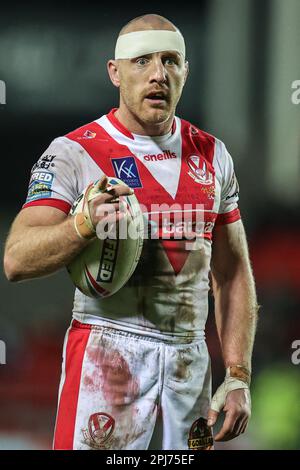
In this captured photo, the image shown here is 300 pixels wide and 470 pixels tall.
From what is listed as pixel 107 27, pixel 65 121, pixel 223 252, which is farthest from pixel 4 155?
pixel 223 252

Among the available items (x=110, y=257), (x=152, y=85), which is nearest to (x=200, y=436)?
(x=110, y=257)

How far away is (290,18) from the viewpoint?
124 inches

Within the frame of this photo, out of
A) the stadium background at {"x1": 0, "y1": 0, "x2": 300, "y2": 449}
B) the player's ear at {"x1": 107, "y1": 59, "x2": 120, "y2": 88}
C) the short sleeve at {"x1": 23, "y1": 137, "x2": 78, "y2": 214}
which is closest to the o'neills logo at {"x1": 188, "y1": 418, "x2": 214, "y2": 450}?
the stadium background at {"x1": 0, "y1": 0, "x2": 300, "y2": 449}

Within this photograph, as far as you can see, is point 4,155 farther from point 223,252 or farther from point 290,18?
point 290,18

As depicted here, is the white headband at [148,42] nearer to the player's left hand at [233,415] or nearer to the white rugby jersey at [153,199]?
the white rugby jersey at [153,199]

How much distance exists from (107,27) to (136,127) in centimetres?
77

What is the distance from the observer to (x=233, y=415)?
2.30 meters

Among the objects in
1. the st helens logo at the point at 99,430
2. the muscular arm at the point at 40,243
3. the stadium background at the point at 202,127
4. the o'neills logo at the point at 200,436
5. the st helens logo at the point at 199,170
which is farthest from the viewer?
the stadium background at the point at 202,127

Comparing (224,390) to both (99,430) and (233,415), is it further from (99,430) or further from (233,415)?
(99,430)

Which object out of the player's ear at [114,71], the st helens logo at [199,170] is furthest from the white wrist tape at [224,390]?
the player's ear at [114,71]

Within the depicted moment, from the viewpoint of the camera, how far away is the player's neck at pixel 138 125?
93.1 inches

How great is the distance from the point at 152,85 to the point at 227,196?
0.45m

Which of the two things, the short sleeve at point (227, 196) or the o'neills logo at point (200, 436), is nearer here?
the o'neills logo at point (200, 436)

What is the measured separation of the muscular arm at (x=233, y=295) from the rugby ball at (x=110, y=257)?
46 centimetres
